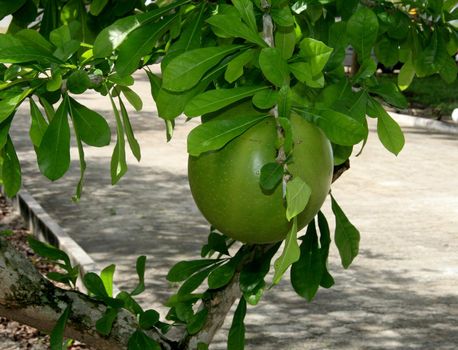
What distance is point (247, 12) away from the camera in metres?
1.18

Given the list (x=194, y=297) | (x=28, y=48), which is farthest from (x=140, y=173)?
(x=28, y=48)

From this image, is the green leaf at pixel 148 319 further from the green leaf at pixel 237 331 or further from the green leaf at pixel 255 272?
the green leaf at pixel 255 272

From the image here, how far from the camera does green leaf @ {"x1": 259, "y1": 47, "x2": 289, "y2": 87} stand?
114 cm

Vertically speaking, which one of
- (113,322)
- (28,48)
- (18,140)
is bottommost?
(18,140)

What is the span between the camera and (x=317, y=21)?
6.22 feet

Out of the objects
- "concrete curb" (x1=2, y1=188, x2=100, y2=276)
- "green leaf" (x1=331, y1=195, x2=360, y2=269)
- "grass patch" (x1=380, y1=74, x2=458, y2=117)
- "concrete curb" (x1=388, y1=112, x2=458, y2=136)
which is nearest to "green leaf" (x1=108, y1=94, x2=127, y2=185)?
"green leaf" (x1=331, y1=195, x2=360, y2=269)

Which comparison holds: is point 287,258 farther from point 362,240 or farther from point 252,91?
point 362,240

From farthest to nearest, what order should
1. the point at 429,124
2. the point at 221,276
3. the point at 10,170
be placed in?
the point at 429,124, the point at 221,276, the point at 10,170

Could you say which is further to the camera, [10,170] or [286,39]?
[10,170]

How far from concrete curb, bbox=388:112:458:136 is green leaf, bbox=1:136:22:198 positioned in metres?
14.1

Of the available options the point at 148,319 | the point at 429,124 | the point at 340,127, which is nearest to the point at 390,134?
the point at 340,127

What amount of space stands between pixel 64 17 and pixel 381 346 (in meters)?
4.19

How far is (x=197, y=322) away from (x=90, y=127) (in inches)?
37.9

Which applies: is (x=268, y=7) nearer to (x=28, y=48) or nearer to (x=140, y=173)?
(x=28, y=48)
